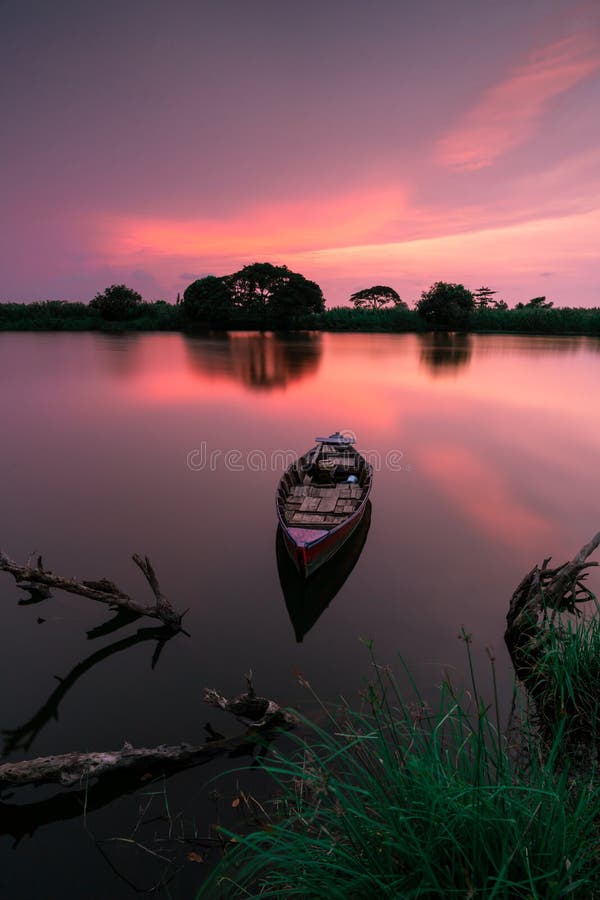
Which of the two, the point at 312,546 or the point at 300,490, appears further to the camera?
the point at 300,490

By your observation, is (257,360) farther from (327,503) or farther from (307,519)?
(307,519)

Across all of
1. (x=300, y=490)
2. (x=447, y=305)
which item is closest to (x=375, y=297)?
(x=447, y=305)

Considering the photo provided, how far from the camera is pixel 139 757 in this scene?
663cm

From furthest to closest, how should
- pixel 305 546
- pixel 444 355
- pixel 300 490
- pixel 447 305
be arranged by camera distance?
pixel 447 305
pixel 444 355
pixel 300 490
pixel 305 546

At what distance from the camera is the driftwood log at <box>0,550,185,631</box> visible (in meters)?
8.76

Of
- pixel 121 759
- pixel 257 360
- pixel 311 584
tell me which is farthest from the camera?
pixel 257 360

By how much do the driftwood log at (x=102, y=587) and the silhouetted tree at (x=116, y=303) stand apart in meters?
109

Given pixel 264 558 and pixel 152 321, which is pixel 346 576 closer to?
pixel 264 558

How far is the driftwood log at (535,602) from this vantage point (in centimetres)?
862

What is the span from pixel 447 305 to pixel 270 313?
37.8 metres

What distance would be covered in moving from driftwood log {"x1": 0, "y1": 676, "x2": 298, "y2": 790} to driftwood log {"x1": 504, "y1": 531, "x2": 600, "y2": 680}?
478 cm

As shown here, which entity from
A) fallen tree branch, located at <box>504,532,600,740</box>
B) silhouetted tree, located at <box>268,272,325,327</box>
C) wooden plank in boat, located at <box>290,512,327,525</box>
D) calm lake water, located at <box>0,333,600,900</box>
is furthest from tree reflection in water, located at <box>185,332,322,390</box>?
fallen tree branch, located at <box>504,532,600,740</box>

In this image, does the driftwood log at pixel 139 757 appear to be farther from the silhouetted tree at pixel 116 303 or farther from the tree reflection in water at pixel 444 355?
the silhouetted tree at pixel 116 303

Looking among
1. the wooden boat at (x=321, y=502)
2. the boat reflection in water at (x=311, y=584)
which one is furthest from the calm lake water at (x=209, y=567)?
the wooden boat at (x=321, y=502)
